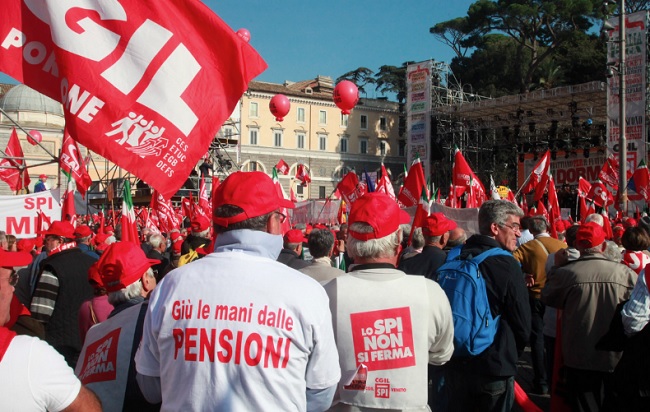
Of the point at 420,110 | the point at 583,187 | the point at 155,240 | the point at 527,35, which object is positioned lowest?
the point at 155,240

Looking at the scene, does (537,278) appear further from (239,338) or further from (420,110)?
(420,110)

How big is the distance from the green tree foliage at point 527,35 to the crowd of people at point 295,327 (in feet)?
157

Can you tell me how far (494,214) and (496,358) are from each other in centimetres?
87

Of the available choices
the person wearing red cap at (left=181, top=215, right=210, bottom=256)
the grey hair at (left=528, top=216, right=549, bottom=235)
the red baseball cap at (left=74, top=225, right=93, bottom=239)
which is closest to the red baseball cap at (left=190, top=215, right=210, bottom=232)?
the person wearing red cap at (left=181, top=215, right=210, bottom=256)

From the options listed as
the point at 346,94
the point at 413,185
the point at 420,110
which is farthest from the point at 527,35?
the point at 413,185

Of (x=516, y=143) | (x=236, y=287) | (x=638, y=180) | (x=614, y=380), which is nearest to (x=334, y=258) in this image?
(x=614, y=380)

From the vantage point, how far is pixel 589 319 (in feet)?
13.6

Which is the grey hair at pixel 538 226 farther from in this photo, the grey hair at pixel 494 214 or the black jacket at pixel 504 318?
the black jacket at pixel 504 318

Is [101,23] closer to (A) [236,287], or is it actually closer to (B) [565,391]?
(A) [236,287]

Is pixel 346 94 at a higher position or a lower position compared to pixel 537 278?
higher

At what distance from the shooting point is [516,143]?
38438 mm

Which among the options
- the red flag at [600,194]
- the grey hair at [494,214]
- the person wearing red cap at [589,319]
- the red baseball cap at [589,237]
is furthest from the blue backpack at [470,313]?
the red flag at [600,194]

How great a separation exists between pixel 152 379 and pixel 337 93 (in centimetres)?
1309

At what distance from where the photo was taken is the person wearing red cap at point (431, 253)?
5.15 m
